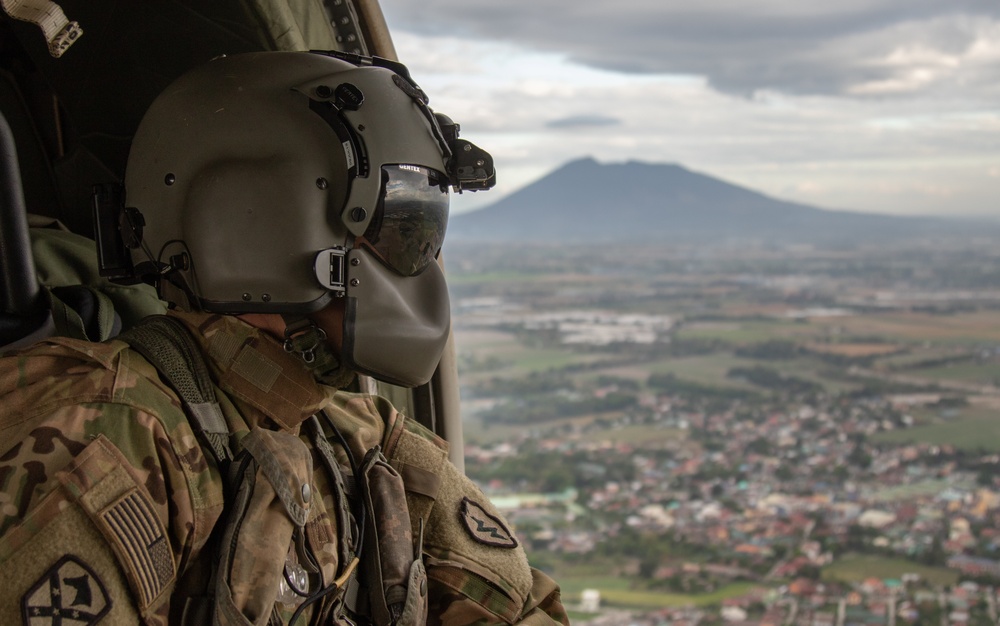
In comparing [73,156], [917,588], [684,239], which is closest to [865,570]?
[917,588]

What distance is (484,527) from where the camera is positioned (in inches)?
71.0

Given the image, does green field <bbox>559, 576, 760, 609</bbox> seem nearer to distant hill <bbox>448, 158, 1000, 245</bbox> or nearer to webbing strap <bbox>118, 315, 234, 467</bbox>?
webbing strap <bbox>118, 315, 234, 467</bbox>

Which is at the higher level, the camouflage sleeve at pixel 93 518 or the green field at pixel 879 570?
the camouflage sleeve at pixel 93 518

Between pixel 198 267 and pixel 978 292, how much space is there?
44.1 ft

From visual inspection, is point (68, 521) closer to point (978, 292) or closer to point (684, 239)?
point (978, 292)

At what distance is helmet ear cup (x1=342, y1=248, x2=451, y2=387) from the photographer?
1472mm

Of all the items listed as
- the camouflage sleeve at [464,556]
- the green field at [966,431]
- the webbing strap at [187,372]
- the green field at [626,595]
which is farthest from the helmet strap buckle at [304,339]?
the green field at [966,431]

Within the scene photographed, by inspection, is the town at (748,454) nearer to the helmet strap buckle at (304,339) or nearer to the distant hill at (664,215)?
the distant hill at (664,215)

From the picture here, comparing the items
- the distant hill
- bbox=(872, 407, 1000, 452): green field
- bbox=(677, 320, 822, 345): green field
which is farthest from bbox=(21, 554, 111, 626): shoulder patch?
bbox=(677, 320, 822, 345): green field

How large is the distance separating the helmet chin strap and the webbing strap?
0.13 meters

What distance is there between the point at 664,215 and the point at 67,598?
1909 cm

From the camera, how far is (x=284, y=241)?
1.42 metres

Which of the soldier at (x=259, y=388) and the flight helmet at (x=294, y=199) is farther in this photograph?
the flight helmet at (x=294, y=199)

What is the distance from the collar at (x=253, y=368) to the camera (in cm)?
145
